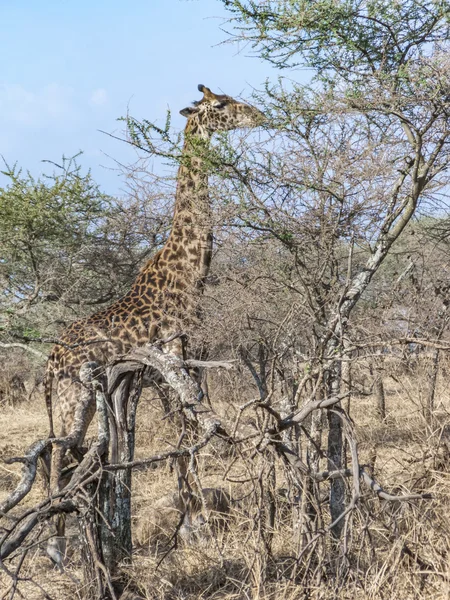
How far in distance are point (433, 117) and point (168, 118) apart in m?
1.75

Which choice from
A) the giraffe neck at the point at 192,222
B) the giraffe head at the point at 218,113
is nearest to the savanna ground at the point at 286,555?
the giraffe neck at the point at 192,222

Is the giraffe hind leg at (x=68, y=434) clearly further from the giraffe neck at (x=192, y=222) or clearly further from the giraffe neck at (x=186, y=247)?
the giraffe neck at (x=192, y=222)

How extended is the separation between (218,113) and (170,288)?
149cm

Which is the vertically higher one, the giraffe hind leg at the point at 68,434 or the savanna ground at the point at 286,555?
the giraffe hind leg at the point at 68,434

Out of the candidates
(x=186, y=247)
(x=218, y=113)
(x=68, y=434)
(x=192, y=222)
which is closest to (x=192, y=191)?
(x=192, y=222)

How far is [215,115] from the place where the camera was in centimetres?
636

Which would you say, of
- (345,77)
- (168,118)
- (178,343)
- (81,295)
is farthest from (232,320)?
(81,295)

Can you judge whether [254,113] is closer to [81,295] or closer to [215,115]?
[215,115]

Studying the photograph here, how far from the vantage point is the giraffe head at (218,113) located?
630 cm

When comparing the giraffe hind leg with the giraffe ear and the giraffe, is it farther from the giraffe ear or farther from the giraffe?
the giraffe ear

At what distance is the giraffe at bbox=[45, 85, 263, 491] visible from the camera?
6.08 meters

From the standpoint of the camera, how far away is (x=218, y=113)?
20.9ft

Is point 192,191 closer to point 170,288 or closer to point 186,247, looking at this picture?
point 186,247

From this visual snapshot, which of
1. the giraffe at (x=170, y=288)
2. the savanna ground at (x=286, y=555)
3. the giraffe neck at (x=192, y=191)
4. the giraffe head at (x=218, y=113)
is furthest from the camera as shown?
the giraffe head at (x=218, y=113)
